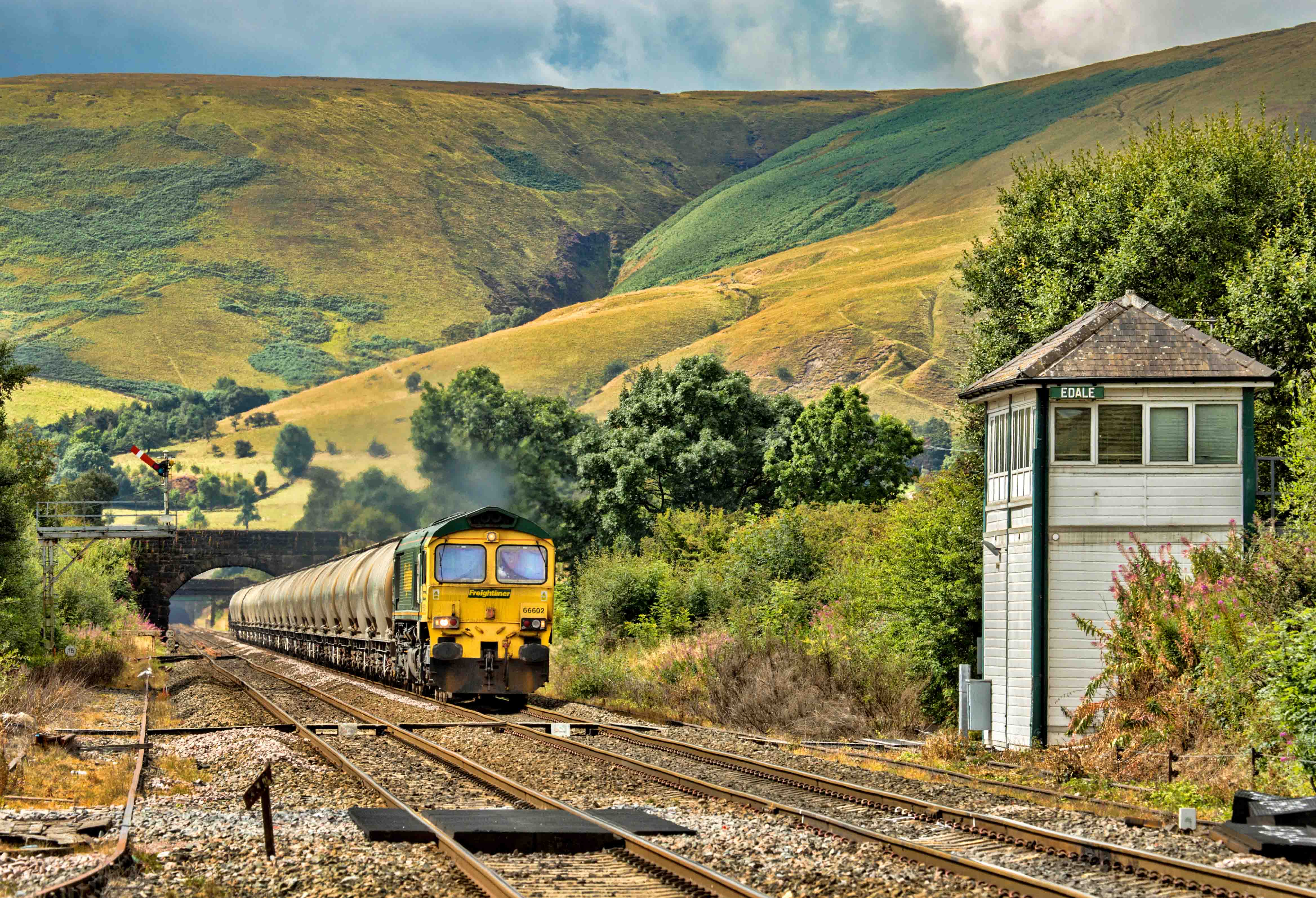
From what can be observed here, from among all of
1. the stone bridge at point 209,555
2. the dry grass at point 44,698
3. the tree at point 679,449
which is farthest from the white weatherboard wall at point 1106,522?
the stone bridge at point 209,555

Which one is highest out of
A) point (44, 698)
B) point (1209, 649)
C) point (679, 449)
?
point (679, 449)

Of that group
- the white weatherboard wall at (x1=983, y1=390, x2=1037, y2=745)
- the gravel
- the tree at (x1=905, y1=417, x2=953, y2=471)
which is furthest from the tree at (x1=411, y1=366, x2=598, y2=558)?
the tree at (x1=905, y1=417, x2=953, y2=471)

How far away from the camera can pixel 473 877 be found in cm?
902

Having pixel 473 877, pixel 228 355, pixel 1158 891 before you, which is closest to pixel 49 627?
pixel 473 877

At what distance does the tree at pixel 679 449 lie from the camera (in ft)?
165

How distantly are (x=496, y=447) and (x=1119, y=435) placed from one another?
2185 inches

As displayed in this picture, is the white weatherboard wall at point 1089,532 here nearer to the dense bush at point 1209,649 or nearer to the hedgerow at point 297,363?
the dense bush at point 1209,649

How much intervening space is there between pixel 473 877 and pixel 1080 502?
12036mm

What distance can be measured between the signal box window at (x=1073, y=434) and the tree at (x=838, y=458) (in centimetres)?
3026

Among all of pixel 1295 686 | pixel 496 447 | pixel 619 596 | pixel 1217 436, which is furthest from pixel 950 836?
pixel 496 447

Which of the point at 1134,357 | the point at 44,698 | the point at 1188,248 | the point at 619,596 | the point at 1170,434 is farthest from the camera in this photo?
the point at 619,596

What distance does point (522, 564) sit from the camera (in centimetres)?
2638

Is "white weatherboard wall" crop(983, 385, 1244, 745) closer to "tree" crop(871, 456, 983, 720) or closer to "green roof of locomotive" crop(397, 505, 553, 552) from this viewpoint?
"tree" crop(871, 456, 983, 720)

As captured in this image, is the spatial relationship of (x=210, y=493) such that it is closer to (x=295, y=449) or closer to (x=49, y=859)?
(x=295, y=449)
